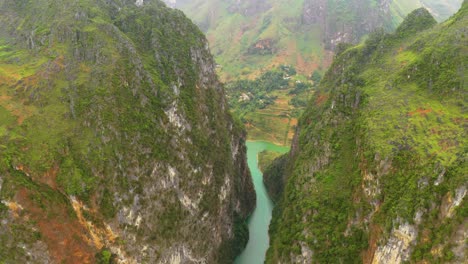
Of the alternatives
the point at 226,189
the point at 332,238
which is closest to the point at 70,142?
the point at 226,189

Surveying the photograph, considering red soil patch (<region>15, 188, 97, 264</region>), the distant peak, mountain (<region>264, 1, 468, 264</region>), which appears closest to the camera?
mountain (<region>264, 1, 468, 264</region>)

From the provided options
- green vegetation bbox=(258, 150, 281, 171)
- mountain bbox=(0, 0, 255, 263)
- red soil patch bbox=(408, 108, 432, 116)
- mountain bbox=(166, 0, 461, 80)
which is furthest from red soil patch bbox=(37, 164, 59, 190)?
mountain bbox=(166, 0, 461, 80)

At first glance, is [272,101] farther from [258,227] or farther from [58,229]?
[58,229]

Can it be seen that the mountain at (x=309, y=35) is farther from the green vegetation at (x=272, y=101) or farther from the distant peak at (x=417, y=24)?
the distant peak at (x=417, y=24)

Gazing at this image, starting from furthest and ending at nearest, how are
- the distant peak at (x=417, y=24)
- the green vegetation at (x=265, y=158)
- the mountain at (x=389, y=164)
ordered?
1. the green vegetation at (x=265, y=158)
2. the distant peak at (x=417, y=24)
3. the mountain at (x=389, y=164)

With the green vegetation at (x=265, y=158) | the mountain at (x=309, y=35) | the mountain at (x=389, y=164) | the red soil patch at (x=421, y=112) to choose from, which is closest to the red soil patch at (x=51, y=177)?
the mountain at (x=389, y=164)

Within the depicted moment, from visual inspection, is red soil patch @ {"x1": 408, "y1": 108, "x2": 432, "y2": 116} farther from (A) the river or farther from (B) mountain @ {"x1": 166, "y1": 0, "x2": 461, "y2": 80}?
(B) mountain @ {"x1": 166, "y1": 0, "x2": 461, "y2": 80}

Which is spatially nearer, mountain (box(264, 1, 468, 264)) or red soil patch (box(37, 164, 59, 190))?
mountain (box(264, 1, 468, 264))
